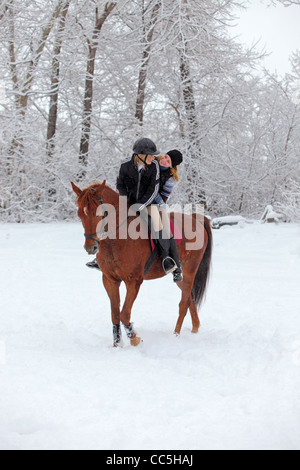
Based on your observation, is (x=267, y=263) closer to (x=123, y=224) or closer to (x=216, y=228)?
(x=216, y=228)

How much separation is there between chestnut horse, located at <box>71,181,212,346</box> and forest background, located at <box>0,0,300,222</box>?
29.3ft

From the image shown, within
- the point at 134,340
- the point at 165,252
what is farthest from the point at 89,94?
the point at 134,340

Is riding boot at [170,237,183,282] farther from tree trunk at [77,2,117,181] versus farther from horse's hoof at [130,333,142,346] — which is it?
tree trunk at [77,2,117,181]

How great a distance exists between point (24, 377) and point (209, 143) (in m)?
13.1

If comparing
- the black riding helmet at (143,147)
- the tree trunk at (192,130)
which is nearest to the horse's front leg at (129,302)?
the black riding helmet at (143,147)

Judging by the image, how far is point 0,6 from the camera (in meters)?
12.7

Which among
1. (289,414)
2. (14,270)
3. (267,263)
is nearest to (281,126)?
(267,263)

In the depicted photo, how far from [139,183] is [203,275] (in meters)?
1.82

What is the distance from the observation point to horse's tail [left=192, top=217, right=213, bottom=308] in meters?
5.69

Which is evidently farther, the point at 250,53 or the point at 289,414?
the point at 250,53

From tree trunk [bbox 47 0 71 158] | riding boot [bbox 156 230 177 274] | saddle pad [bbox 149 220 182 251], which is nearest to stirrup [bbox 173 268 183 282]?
riding boot [bbox 156 230 177 274]

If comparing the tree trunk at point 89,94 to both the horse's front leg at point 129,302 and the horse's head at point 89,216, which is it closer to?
the horse's front leg at point 129,302

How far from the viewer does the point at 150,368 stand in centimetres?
400

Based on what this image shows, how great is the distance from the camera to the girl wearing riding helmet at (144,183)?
458 centimetres
